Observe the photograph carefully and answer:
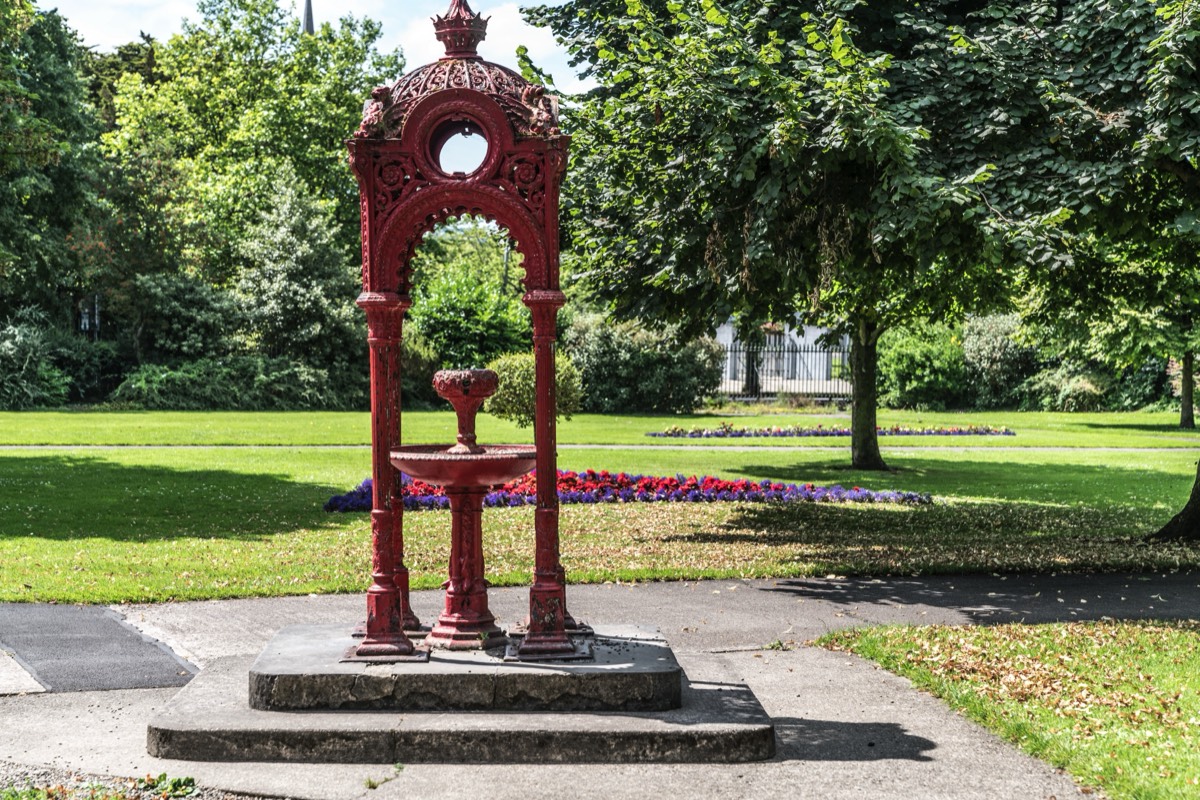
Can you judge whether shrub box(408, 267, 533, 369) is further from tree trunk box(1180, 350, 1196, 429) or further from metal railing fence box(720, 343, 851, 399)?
tree trunk box(1180, 350, 1196, 429)

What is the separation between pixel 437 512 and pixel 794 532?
4397 millimetres

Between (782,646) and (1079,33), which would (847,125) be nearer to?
(1079,33)

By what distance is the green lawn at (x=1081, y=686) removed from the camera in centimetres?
557

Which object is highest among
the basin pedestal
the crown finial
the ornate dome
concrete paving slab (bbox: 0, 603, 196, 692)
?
the crown finial

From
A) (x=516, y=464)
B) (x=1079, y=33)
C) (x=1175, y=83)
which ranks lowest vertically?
(x=516, y=464)

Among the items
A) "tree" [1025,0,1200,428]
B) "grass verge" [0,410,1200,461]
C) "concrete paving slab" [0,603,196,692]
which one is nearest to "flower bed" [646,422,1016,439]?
"grass verge" [0,410,1200,461]

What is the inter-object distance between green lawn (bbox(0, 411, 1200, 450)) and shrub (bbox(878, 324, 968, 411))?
4.18 metres

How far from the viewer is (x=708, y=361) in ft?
119

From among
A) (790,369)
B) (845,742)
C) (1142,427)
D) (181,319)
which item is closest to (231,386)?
(181,319)

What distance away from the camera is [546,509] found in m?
6.50

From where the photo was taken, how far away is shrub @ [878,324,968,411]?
39.2 meters

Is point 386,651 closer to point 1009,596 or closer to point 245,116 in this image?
point 1009,596

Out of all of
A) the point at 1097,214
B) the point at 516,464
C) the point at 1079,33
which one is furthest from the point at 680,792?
the point at 1079,33

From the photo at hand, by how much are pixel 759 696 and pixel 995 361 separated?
35.7 m
